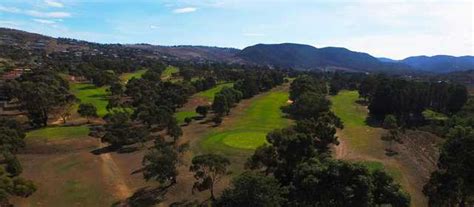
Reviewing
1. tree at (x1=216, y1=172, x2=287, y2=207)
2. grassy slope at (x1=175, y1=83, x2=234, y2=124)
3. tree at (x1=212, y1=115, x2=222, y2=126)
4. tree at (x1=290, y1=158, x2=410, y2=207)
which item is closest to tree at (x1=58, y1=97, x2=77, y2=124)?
grassy slope at (x1=175, y1=83, x2=234, y2=124)

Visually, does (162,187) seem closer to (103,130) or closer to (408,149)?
(103,130)

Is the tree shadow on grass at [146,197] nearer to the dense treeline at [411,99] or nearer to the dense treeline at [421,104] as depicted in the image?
the dense treeline at [421,104]

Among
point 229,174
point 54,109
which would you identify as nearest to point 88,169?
point 229,174

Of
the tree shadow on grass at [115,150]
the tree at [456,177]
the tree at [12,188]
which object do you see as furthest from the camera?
the tree shadow on grass at [115,150]

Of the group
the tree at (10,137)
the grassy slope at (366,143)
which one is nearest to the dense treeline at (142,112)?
the tree at (10,137)

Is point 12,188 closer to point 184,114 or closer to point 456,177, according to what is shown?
point 456,177
